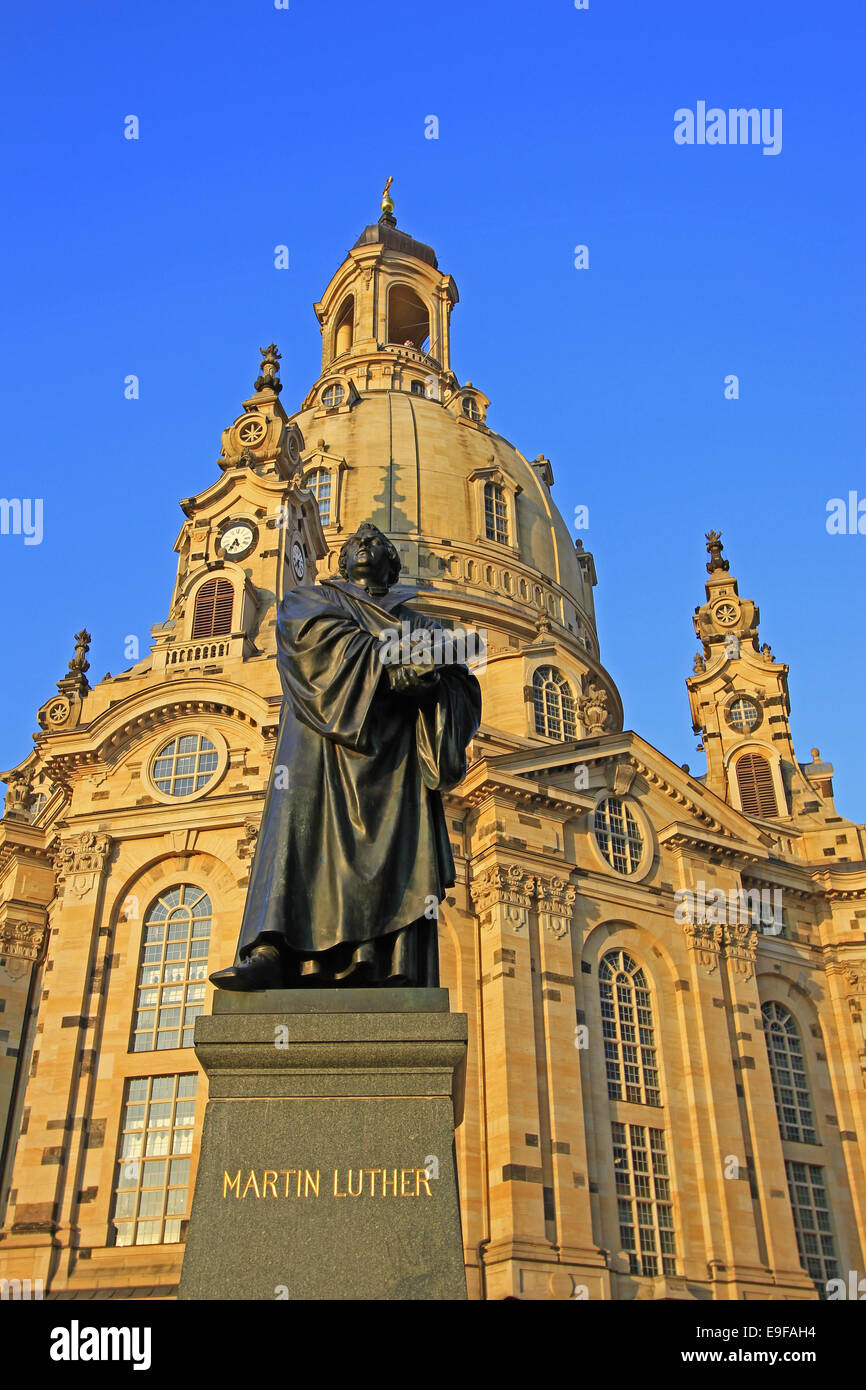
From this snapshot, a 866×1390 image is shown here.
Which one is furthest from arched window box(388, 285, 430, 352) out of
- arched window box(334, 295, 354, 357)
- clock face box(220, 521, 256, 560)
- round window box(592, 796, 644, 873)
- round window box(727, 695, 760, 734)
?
round window box(592, 796, 644, 873)

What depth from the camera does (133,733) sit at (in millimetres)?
35906

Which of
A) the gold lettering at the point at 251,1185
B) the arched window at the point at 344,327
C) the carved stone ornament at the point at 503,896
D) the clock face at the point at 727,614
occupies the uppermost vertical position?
the arched window at the point at 344,327

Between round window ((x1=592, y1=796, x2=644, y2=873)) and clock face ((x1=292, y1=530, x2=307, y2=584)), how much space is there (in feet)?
40.3

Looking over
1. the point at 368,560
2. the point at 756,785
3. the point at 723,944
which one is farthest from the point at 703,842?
the point at 368,560

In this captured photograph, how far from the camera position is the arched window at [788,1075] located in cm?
3734

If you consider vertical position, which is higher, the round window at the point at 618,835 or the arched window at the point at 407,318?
the arched window at the point at 407,318

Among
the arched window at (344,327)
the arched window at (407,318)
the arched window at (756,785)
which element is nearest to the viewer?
the arched window at (756,785)

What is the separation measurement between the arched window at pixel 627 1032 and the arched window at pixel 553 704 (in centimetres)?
979

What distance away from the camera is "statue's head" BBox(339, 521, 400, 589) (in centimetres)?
948

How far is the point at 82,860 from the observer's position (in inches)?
1345

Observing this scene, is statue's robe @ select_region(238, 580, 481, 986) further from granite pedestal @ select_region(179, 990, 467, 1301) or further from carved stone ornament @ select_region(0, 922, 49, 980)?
carved stone ornament @ select_region(0, 922, 49, 980)

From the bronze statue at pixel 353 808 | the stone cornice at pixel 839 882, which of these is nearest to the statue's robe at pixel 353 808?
the bronze statue at pixel 353 808

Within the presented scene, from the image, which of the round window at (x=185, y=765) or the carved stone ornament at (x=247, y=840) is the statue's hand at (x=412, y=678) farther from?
Result: the round window at (x=185, y=765)

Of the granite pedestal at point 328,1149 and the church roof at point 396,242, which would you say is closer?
the granite pedestal at point 328,1149
